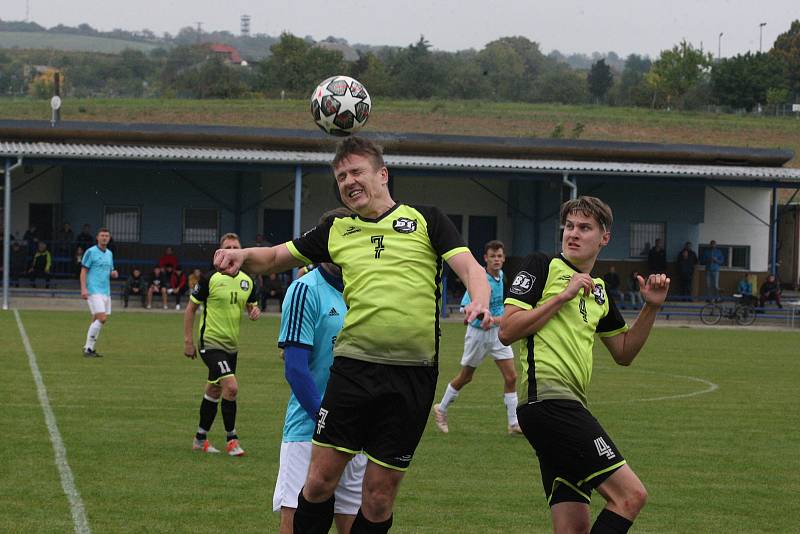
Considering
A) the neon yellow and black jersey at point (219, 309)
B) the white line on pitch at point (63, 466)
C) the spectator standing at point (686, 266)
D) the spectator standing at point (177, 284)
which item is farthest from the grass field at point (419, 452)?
the spectator standing at point (686, 266)

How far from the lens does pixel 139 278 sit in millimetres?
35000

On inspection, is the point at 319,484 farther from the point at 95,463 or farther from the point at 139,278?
the point at 139,278

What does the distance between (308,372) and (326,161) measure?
2944cm

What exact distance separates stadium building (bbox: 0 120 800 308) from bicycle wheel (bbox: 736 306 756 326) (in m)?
3.30

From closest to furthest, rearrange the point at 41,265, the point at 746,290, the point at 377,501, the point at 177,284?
the point at 377,501, the point at 177,284, the point at 41,265, the point at 746,290

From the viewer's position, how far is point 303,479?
6258 mm

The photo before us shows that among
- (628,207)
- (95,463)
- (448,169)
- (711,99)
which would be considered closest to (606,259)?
(628,207)

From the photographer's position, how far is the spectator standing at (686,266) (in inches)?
1537

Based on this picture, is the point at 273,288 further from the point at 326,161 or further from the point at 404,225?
the point at 404,225

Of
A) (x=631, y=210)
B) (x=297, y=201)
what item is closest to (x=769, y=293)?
(x=631, y=210)

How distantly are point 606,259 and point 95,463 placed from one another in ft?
106

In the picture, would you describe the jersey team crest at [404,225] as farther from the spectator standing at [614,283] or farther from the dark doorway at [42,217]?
the dark doorway at [42,217]

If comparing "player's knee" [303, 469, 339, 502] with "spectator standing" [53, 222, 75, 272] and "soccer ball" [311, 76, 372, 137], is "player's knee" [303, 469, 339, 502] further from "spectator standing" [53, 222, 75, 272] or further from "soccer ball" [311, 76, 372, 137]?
"spectator standing" [53, 222, 75, 272]

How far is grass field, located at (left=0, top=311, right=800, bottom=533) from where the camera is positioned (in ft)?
28.9
